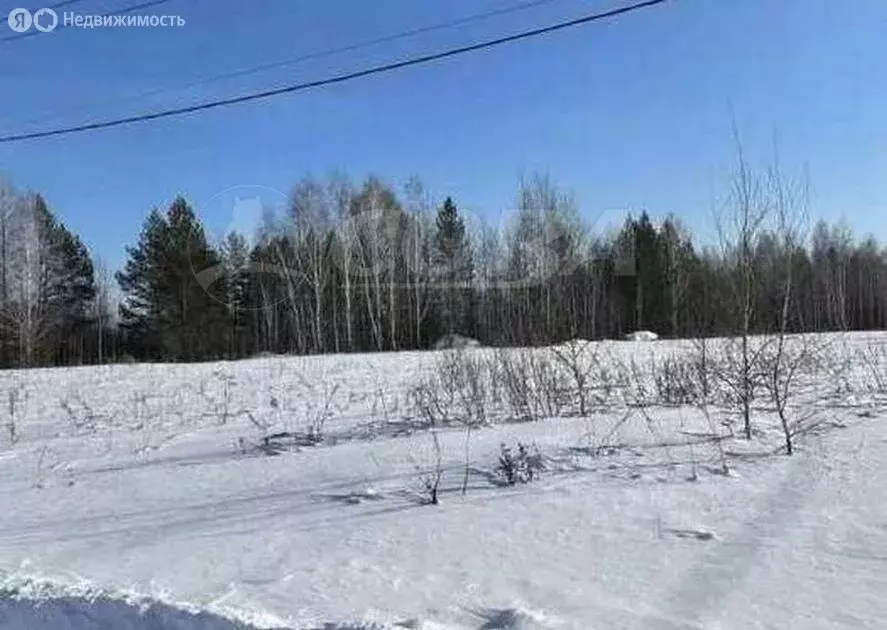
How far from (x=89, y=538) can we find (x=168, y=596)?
1.91 meters

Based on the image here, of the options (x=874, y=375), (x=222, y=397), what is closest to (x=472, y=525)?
(x=874, y=375)

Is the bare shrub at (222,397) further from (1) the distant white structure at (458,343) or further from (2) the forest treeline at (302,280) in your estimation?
(2) the forest treeline at (302,280)

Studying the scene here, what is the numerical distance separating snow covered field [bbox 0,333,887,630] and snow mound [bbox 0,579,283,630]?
1 centimetres

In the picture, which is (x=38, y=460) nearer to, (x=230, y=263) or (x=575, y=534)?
(x=575, y=534)

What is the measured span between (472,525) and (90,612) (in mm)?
2299

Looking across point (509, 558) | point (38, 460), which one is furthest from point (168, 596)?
point (38, 460)

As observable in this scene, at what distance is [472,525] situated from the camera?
5707mm

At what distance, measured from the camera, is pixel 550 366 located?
37.3 ft

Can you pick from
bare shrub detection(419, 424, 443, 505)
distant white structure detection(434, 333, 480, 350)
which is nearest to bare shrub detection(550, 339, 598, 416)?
bare shrub detection(419, 424, 443, 505)

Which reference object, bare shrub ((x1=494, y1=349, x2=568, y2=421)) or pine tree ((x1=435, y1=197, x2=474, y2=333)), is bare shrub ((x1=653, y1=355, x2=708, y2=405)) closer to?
bare shrub ((x1=494, y1=349, x2=568, y2=421))

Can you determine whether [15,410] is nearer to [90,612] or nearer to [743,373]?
[90,612]

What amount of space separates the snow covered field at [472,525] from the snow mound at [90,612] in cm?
1

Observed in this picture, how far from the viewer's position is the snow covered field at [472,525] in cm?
430

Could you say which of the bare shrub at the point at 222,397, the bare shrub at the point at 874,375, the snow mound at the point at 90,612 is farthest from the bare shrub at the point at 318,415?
the bare shrub at the point at 874,375
